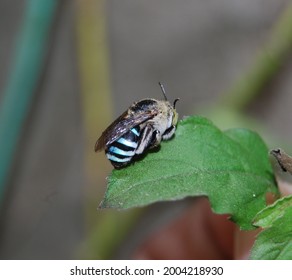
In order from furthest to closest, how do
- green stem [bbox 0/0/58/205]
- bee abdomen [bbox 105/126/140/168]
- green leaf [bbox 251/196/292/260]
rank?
1. green stem [bbox 0/0/58/205]
2. bee abdomen [bbox 105/126/140/168]
3. green leaf [bbox 251/196/292/260]

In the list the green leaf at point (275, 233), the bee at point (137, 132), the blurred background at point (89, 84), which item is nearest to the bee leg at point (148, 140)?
the bee at point (137, 132)

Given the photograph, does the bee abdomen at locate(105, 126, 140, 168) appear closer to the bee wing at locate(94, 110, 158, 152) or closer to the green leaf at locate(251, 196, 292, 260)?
the bee wing at locate(94, 110, 158, 152)

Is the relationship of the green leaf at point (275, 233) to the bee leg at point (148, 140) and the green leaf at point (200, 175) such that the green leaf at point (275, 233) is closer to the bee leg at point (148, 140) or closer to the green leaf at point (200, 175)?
the green leaf at point (200, 175)

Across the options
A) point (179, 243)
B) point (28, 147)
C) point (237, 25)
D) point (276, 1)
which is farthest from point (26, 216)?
point (276, 1)

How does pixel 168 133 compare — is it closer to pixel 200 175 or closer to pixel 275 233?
pixel 200 175

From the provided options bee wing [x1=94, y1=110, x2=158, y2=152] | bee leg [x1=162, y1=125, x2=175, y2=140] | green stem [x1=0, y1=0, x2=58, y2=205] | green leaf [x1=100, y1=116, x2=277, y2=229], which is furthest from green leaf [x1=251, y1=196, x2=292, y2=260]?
green stem [x1=0, y1=0, x2=58, y2=205]

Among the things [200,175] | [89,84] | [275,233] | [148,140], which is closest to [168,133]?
[148,140]
